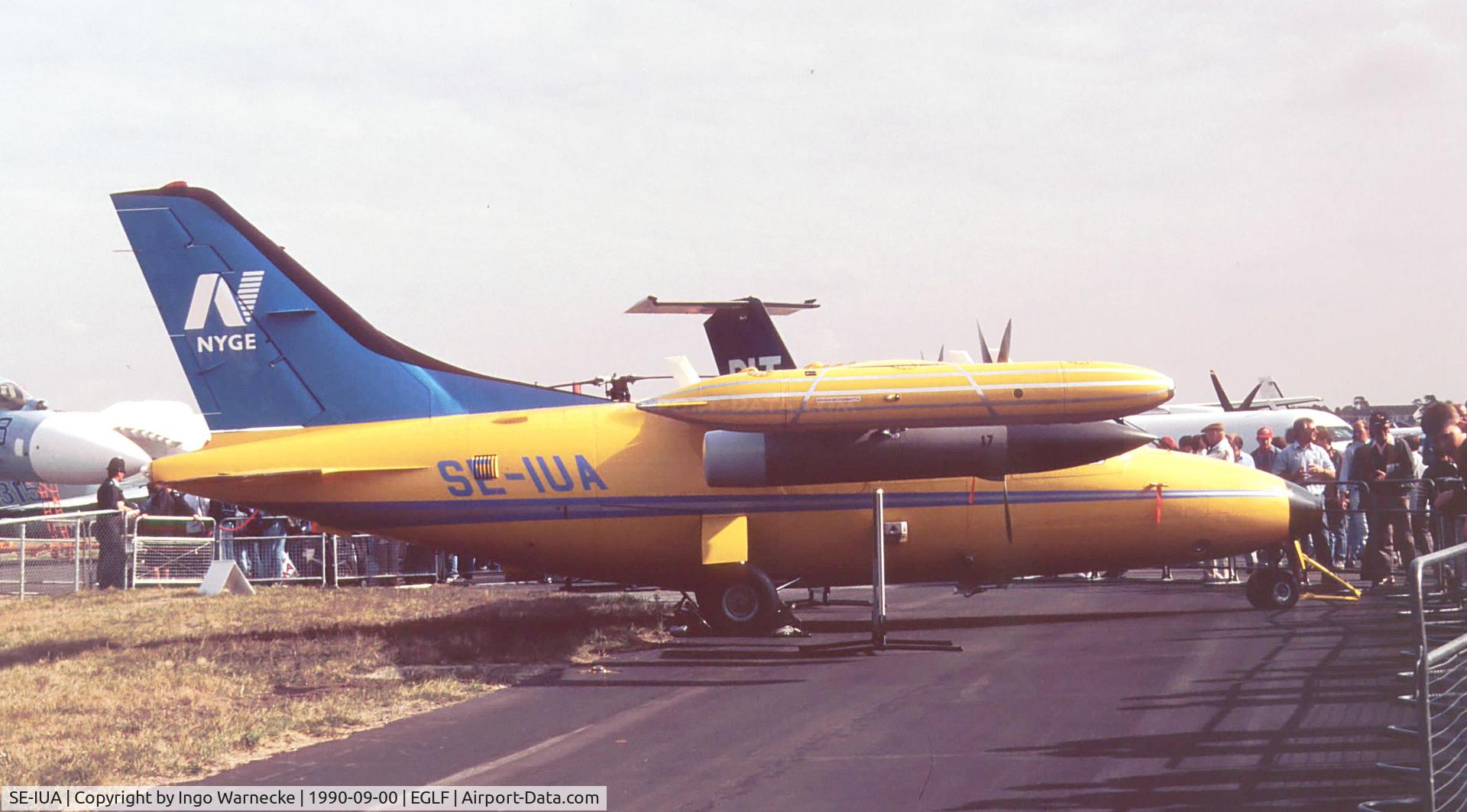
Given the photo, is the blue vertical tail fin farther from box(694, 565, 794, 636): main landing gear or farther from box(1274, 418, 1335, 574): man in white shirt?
box(1274, 418, 1335, 574): man in white shirt

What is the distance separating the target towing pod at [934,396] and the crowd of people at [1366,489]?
3.56 m

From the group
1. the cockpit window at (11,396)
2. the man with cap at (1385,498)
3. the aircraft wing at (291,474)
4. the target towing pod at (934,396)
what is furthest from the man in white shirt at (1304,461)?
the cockpit window at (11,396)

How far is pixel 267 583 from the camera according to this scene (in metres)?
25.0

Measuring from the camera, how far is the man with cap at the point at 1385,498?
727 inches

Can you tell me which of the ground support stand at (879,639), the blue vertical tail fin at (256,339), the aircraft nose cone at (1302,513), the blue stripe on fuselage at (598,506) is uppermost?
the blue vertical tail fin at (256,339)

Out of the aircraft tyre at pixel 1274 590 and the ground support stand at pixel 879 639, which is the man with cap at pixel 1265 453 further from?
the ground support stand at pixel 879 639

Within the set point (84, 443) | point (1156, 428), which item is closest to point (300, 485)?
point (84, 443)

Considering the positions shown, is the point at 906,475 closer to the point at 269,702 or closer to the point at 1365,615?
the point at 1365,615

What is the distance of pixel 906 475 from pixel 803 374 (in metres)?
1.78

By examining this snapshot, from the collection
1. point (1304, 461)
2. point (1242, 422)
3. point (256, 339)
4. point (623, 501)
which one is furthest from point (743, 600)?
point (1242, 422)

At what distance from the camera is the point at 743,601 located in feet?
49.6

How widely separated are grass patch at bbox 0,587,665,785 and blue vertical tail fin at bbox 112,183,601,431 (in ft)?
9.51

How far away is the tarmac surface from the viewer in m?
7.64

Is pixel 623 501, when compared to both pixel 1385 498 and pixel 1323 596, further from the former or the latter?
pixel 1385 498
